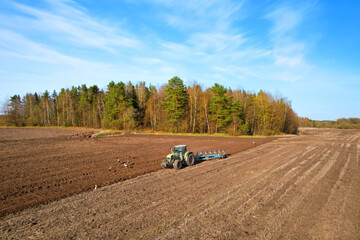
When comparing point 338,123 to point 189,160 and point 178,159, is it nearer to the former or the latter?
point 189,160

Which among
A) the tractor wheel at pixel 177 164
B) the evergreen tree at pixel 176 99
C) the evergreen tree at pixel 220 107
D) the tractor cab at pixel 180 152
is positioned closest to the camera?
the tractor wheel at pixel 177 164

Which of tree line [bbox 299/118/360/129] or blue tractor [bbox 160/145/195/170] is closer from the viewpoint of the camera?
blue tractor [bbox 160/145/195/170]

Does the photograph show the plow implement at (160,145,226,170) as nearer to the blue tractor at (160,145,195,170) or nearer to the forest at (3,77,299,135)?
the blue tractor at (160,145,195,170)

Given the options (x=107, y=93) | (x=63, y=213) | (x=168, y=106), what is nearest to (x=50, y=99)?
(x=107, y=93)

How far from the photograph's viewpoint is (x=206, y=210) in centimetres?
692

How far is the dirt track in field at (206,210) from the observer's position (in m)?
5.60

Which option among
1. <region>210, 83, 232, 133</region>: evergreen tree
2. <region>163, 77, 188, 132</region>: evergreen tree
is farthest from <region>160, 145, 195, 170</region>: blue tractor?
<region>163, 77, 188, 132</region>: evergreen tree

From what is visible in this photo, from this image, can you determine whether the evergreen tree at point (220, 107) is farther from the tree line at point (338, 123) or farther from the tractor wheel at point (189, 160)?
the tree line at point (338, 123)

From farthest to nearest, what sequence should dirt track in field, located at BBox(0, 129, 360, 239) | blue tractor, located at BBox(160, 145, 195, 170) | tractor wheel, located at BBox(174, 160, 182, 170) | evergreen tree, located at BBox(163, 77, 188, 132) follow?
evergreen tree, located at BBox(163, 77, 188, 132) < blue tractor, located at BBox(160, 145, 195, 170) < tractor wheel, located at BBox(174, 160, 182, 170) < dirt track in field, located at BBox(0, 129, 360, 239)

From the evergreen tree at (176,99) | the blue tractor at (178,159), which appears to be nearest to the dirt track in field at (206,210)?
the blue tractor at (178,159)

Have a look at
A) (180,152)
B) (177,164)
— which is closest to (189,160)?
(180,152)

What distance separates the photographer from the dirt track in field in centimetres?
560

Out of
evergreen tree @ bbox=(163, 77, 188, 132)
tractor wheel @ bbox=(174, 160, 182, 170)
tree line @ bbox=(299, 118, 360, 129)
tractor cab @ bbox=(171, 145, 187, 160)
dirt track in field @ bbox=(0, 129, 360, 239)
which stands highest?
evergreen tree @ bbox=(163, 77, 188, 132)

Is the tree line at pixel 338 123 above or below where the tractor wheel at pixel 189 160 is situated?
above
